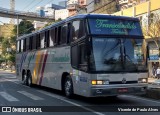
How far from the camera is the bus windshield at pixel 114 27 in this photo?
1395 cm

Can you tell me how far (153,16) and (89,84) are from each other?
1099 inches

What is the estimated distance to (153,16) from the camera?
3972 centimetres

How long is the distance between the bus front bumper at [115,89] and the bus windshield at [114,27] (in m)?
2.04

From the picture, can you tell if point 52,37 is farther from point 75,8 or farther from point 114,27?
point 75,8

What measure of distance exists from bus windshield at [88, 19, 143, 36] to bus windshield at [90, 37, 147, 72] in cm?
32

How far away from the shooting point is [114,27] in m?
14.2

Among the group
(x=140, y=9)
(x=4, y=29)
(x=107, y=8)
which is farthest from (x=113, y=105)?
(x=4, y=29)

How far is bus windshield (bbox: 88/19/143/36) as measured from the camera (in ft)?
45.8

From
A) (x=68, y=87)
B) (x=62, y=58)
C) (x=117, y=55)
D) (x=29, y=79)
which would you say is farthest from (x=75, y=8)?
(x=117, y=55)

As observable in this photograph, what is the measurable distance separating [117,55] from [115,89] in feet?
4.18

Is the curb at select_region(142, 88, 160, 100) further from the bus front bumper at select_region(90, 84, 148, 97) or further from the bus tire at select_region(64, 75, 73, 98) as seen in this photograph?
the bus tire at select_region(64, 75, 73, 98)

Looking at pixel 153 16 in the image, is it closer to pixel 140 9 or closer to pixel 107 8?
pixel 140 9

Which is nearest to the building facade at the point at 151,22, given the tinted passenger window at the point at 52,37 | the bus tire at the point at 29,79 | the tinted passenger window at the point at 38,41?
the bus tire at the point at 29,79

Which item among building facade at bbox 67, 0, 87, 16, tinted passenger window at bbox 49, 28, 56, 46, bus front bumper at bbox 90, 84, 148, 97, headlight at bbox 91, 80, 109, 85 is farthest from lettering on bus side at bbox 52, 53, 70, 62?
building facade at bbox 67, 0, 87, 16
